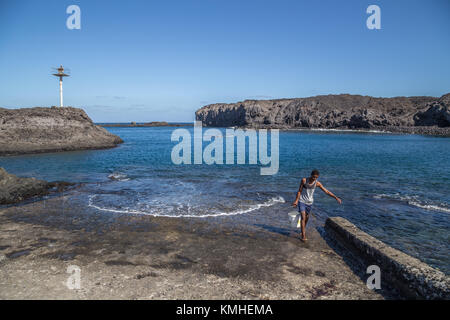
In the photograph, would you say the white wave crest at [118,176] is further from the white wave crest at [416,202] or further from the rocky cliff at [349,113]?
the rocky cliff at [349,113]

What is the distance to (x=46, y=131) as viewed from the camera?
36719 mm

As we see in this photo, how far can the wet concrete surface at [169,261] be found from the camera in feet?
17.2

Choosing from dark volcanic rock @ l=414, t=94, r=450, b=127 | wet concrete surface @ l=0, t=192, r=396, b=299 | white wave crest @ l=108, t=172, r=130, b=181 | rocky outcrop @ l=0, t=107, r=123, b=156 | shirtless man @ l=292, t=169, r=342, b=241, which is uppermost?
dark volcanic rock @ l=414, t=94, r=450, b=127

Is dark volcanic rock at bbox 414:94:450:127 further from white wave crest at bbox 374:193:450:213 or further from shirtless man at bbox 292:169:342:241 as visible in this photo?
shirtless man at bbox 292:169:342:241

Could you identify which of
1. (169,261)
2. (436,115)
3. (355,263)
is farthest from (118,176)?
(436,115)

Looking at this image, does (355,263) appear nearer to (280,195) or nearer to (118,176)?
(280,195)

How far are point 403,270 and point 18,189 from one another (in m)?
16.0

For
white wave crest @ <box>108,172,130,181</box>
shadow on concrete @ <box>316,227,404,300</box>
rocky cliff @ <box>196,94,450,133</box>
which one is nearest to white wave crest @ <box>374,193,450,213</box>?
shadow on concrete @ <box>316,227,404,300</box>

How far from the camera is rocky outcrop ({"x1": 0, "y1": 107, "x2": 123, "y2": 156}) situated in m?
33.3

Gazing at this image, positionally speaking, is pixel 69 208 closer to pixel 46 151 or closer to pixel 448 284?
pixel 448 284

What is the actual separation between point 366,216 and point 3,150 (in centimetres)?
3903

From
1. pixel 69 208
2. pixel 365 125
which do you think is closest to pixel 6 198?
pixel 69 208

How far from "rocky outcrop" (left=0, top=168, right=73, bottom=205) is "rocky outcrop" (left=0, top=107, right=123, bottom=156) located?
2353cm

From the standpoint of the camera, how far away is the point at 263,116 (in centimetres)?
13088
